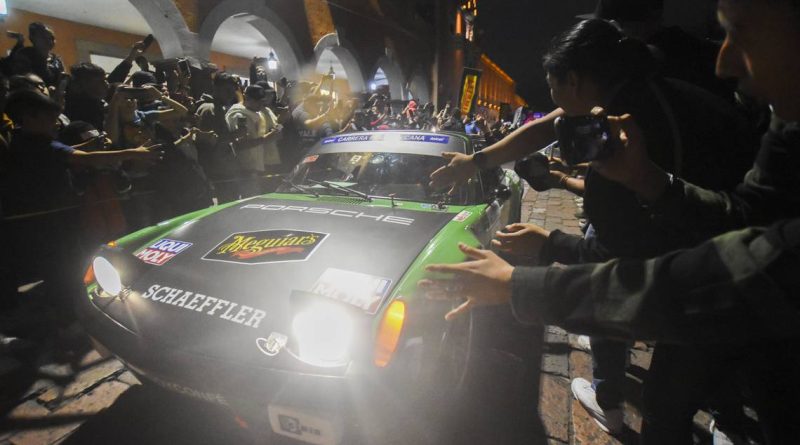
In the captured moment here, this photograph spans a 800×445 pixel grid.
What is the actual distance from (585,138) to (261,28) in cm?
1080

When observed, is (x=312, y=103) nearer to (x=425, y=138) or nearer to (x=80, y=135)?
(x=80, y=135)

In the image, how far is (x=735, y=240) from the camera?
67 centimetres

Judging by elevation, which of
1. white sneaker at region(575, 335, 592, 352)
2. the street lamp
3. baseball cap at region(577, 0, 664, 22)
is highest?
the street lamp

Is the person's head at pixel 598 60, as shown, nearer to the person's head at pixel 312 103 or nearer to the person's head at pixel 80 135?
the person's head at pixel 80 135

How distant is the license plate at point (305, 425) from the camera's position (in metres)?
1.22

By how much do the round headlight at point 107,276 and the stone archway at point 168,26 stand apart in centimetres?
676

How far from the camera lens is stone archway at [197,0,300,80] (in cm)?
759

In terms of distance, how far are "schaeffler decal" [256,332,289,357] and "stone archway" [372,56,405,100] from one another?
16.0 m

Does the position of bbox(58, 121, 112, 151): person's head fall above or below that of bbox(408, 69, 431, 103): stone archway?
above

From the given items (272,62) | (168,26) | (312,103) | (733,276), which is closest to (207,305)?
(733,276)

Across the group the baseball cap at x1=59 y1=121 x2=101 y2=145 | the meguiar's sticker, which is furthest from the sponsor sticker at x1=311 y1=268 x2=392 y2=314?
the baseball cap at x1=59 y1=121 x2=101 y2=145

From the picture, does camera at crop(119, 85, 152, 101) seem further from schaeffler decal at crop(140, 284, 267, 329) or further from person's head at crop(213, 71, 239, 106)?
schaeffler decal at crop(140, 284, 267, 329)

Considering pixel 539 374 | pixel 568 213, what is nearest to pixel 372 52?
pixel 568 213

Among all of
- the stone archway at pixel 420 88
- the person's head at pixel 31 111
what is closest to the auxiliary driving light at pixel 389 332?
the person's head at pixel 31 111
